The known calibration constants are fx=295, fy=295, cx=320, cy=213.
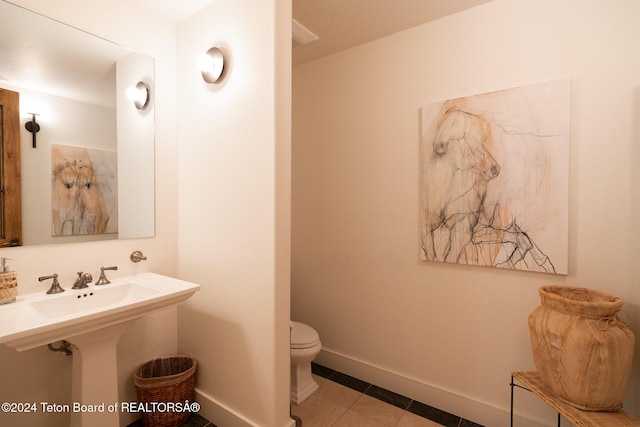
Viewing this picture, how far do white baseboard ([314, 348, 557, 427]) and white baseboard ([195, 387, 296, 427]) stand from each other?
30.8 inches

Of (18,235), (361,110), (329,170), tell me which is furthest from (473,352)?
(18,235)

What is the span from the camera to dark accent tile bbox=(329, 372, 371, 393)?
2.12m

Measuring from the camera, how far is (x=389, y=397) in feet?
6.58

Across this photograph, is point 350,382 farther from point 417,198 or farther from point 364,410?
point 417,198

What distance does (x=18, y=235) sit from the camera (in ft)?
4.48

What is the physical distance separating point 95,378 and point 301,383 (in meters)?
1.18

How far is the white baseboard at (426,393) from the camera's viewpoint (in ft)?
5.50

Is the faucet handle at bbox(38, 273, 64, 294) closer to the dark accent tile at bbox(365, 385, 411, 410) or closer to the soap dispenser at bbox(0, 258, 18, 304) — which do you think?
the soap dispenser at bbox(0, 258, 18, 304)

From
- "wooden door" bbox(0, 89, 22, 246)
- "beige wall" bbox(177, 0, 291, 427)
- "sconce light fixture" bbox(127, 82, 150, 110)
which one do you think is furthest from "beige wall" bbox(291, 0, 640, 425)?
"wooden door" bbox(0, 89, 22, 246)

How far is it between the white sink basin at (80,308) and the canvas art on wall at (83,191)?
12.8 inches

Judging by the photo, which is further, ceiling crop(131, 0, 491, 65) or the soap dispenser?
ceiling crop(131, 0, 491, 65)

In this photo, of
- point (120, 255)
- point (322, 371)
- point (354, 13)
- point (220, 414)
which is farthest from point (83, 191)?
point (322, 371)

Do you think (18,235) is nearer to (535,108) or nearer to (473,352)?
(473,352)

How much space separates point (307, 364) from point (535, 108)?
81.9 inches
